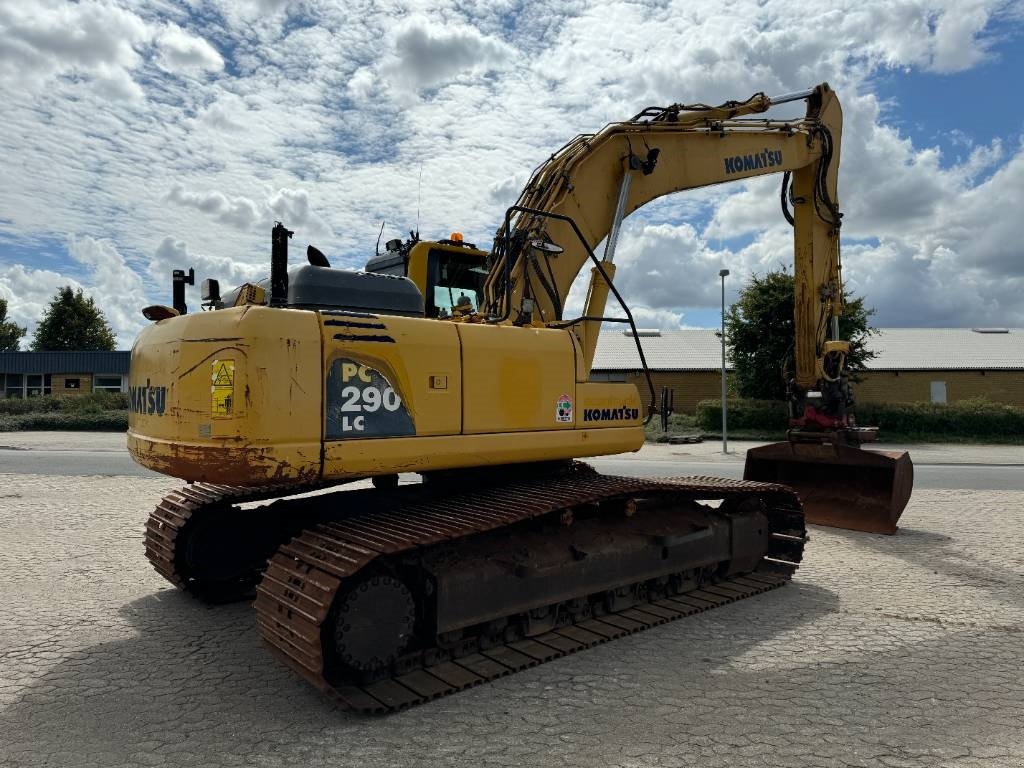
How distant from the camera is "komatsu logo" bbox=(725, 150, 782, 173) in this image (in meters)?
8.23

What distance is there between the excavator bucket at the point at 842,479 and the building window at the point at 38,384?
130ft

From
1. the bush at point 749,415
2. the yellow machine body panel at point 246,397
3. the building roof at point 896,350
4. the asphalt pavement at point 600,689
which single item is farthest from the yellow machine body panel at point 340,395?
the building roof at point 896,350

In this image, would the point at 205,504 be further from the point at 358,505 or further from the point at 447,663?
the point at 447,663

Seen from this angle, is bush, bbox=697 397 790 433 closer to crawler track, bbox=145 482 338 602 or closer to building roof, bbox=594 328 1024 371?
building roof, bbox=594 328 1024 371

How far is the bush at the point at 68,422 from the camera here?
2817cm

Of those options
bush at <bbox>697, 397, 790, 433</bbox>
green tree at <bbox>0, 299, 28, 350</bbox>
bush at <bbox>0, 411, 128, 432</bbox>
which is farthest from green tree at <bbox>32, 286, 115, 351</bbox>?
bush at <bbox>697, 397, 790, 433</bbox>

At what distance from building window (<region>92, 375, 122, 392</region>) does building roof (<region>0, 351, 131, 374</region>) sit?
388 mm

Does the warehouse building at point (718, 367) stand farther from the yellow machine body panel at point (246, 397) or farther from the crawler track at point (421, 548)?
the yellow machine body panel at point (246, 397)

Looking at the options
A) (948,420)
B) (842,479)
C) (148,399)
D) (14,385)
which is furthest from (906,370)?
(14,385)

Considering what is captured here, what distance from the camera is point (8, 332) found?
1987 inches

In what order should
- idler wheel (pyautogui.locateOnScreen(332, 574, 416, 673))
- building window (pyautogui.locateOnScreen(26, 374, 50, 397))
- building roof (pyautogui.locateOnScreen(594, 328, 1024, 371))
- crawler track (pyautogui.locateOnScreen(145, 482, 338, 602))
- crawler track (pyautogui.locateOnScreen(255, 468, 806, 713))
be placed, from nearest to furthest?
crawler track (pyautogui.locateOnScreen(255, 468, 806, 713)) < idler wheel (pyautogui.locateOnScreen(332, 574, 416, 673)) < crawler track (pyautogui.locateOnScreen(145, 482, 338, 602)) < building roof (pyautogui.locateOnScreen(594, 328, 1024, 371)) < building window (pyautogui.locateOnScreen(26, 374, 50, 397))

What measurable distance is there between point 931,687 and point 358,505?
13.0ft

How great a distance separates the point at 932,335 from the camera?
1609 inches

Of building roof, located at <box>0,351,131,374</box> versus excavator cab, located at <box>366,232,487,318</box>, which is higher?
building roof, located at <box>0,351,131,374</box>
